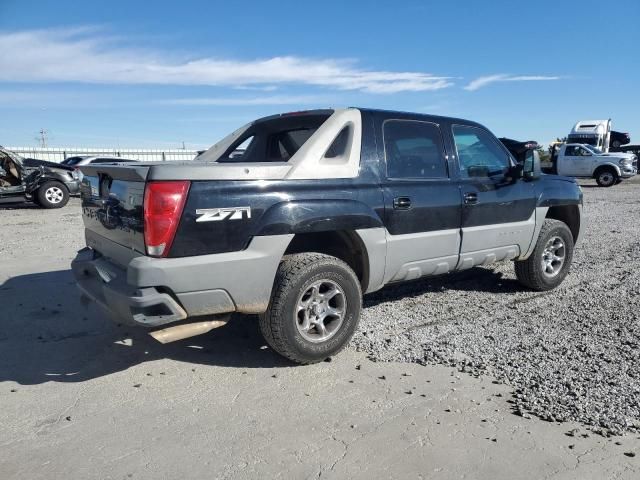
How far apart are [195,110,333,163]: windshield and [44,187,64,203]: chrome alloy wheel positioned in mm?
10841

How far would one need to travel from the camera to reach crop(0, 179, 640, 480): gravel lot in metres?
2.75

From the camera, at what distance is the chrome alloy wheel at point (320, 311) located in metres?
3.91

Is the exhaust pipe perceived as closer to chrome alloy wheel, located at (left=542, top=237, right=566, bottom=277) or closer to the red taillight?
the red taillight

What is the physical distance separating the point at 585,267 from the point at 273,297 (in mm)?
5103

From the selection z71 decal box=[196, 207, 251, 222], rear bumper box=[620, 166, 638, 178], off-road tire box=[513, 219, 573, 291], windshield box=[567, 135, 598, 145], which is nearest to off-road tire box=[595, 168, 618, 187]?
rear bumper box=[620, 166, 638, 178]

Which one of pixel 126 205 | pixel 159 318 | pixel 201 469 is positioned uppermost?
pixel 126 205

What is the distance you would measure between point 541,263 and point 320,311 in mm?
3054

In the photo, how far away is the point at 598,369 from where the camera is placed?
3.76 m

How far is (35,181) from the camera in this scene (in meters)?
14.3

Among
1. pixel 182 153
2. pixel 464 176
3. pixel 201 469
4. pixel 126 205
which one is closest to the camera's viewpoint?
pixel 201 469

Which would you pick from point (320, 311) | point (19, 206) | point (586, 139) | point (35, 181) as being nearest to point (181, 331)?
point (320, 311)

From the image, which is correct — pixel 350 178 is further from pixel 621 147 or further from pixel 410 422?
pixel 621 147

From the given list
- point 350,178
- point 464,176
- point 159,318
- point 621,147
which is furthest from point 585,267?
point 621,147

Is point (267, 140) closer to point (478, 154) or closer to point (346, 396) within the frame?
point (478, 154)
